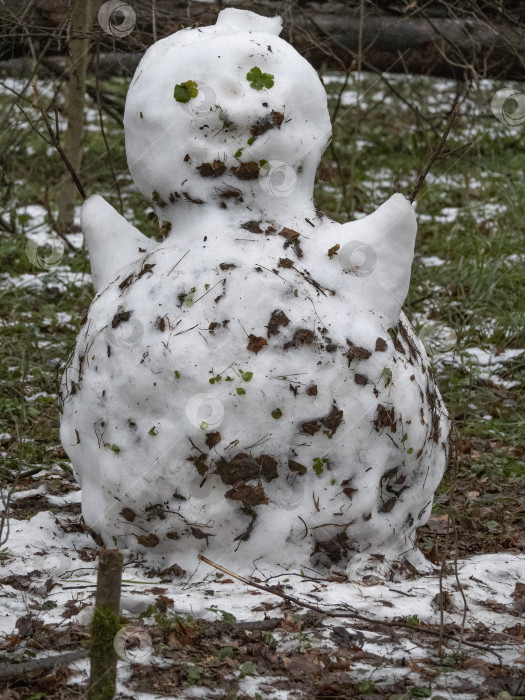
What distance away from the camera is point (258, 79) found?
321 cm

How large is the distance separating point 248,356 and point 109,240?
2.89 feet

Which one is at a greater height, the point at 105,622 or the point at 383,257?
the point at 383,257

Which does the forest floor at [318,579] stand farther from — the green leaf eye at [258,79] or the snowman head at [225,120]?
the green leaf eye at [258,79]

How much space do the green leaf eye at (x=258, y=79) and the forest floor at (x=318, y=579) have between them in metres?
0.45

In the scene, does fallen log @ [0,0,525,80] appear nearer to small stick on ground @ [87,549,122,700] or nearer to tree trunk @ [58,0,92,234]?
tree trunk @ [58,0,92,234]

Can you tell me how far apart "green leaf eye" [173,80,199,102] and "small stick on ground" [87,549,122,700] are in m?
1.69

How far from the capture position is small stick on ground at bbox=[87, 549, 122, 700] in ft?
6.77

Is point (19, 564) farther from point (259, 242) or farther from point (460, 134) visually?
point (460, 134)

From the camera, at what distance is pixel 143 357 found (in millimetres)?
3074

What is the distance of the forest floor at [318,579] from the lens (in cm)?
248

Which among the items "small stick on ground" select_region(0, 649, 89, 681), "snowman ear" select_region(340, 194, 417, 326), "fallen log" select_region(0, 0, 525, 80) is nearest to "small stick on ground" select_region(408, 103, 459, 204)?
"snowman ear" select_region(340, 194, 417, 326)

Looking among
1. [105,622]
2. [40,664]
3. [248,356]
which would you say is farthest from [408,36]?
[105,622]

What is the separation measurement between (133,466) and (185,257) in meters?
0.73

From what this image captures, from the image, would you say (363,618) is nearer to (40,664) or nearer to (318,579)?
(318,579)
